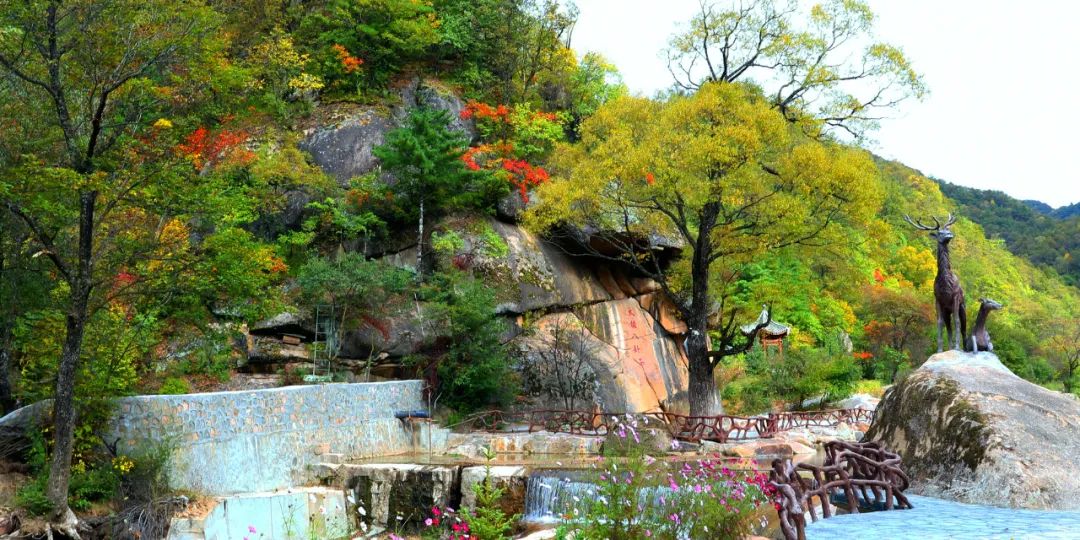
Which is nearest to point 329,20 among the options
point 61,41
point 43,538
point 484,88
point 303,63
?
point 303,63

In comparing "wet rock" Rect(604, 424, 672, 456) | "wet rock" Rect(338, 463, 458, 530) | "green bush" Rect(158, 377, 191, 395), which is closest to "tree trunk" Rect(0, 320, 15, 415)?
"green bush" Rect(158, 377, 191, 395)

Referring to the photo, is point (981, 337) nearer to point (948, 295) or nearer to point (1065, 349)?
point (948, 295)

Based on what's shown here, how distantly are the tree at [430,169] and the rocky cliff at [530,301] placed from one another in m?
0.59

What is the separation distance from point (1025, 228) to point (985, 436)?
73168 mm

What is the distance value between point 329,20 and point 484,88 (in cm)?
559

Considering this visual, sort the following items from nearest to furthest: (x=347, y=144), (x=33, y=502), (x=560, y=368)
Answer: (x=33, y=502), (x=560, y=368), (x=347, y=144)

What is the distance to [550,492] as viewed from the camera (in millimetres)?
12297

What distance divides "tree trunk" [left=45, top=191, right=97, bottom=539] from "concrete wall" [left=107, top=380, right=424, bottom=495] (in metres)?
1.49

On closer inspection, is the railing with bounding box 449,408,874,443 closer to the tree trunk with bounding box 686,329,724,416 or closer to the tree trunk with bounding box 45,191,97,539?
the tree trunk with bounding box 686,329,724,416

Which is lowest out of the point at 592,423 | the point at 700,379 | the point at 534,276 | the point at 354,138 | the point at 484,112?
the point at 592,423

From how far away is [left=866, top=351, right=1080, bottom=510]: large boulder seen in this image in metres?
9.43

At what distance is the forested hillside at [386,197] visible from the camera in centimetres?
1093

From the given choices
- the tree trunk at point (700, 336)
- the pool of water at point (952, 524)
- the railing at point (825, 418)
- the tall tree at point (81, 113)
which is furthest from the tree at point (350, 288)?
the railing at point (825, 418)

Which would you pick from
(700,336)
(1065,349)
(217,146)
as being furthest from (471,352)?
(1065,349)
